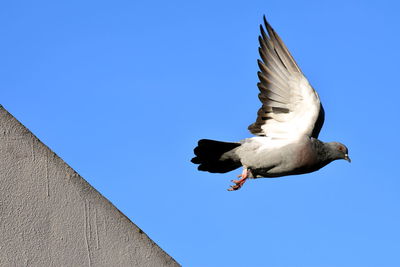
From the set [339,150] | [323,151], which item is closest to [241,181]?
[323,151]

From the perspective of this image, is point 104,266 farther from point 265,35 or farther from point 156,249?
point 265,35

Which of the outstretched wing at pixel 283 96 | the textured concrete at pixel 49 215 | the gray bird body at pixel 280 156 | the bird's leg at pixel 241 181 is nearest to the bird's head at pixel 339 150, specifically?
the gray bird body at pixel 280 156

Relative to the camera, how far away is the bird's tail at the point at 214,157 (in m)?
11.1

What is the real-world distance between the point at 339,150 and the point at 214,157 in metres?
1.92

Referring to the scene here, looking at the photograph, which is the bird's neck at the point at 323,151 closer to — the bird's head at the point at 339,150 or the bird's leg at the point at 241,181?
the bird's head at the point at 339,150

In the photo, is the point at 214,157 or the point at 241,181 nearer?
the point at 241,181

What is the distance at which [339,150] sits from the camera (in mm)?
11469

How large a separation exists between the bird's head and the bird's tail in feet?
4.72

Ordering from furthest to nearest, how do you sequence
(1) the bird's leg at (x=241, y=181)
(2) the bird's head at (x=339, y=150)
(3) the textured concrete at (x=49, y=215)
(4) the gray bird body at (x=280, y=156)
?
(2) the bird's head at (x=339, y=150)
(1) the bird's leg at (x=241, y=181)
(4) the gray bird body at (x=280, y=156)
(3) the textured concrete at (x=49, y=215)

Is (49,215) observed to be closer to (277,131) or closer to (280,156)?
(280,156)

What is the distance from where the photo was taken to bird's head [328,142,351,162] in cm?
1142

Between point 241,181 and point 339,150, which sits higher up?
point 339,150

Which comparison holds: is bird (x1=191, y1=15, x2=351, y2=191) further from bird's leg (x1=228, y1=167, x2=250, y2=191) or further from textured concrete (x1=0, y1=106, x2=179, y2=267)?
textured concrete (x1=0, y1=106, x2=179, y2=267)

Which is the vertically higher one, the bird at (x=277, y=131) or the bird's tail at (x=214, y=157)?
the bird at (x=277, y=131)
